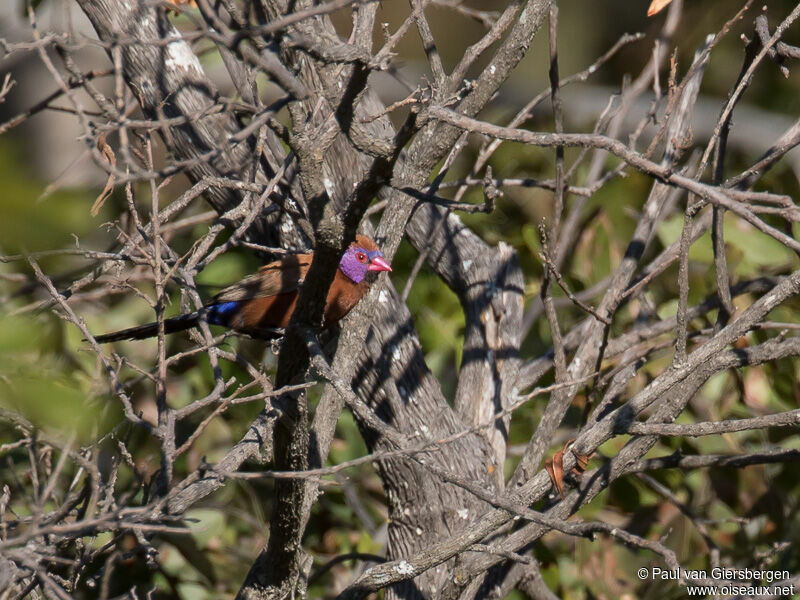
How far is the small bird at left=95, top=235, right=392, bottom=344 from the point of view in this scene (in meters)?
3.75

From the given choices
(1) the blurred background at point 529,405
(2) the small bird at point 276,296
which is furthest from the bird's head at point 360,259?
(1) the blurred background at point 529,405

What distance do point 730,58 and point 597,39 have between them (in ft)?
4.36

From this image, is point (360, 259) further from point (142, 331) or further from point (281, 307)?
point (142, 331)

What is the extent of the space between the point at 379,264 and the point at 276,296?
851mm

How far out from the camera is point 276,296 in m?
4.22

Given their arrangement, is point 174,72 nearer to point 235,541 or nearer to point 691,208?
point 691,208

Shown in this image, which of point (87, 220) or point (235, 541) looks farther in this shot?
point (235, 541)

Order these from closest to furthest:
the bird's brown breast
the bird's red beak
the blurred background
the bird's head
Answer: the bird's red beak → the bird's head → the bird's brown breast → the blurred background

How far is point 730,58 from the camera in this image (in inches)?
313

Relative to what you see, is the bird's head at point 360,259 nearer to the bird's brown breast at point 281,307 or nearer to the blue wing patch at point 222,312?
the bird's brown breast at point 281,307

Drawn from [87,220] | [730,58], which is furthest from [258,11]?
[730,58]

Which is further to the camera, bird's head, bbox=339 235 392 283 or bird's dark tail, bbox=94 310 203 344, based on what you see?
bird's head, bbox=339 235 392 283

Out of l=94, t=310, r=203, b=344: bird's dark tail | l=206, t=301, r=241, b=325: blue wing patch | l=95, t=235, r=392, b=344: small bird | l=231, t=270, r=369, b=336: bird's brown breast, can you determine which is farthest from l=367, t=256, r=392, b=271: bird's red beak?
l=206, t=301, r=241, b=325: blue wing patch

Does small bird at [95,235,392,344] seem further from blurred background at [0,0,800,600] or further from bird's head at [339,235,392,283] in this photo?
blurred background at [0,0,800,600]
